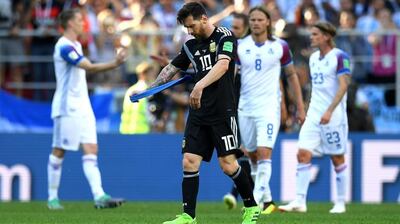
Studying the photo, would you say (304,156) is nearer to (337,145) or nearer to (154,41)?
(337,145)

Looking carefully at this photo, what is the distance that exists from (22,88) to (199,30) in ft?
33.8

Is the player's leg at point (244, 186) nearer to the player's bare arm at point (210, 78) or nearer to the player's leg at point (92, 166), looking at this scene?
the player's bare arm at point (210, 78)

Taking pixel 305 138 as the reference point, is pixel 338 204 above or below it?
below

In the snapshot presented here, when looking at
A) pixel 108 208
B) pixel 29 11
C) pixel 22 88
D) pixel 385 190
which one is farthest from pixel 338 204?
pixel 29 11

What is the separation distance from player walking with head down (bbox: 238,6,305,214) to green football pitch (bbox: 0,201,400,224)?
2.13ft

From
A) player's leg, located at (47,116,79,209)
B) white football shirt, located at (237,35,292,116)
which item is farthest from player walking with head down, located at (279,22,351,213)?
player's leg, located at (47,116,79,209)

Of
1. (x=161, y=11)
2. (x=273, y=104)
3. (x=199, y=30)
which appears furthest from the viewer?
(x=161, y=11)

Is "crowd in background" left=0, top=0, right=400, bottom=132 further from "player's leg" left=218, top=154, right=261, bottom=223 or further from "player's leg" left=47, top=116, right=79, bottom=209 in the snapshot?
"player's leg" left=218, top=154, right=261, bottom=223

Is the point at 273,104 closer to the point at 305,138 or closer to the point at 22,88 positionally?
the point at 305,138

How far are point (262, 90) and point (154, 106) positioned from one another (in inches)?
253

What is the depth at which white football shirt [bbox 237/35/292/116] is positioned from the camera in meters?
14.3

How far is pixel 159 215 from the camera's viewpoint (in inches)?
529

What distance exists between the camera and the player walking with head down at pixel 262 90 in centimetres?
1420

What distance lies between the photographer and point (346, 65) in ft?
47.5
